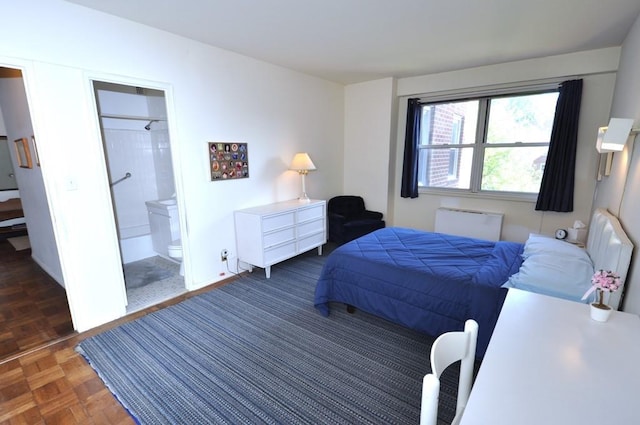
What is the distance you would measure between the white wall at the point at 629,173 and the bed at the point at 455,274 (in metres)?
0.06

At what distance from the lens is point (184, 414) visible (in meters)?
1.70

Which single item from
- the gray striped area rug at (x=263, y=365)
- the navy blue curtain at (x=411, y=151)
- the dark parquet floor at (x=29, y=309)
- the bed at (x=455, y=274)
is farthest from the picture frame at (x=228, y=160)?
the navy blue curtain at (x=411, y=151)

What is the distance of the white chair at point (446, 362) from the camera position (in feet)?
2.78

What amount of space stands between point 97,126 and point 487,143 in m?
4.48

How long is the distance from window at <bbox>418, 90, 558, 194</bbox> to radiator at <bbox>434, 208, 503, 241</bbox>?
39cm

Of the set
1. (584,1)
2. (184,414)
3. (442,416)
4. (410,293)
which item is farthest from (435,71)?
(184,414)

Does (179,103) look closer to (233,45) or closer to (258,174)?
(233,45)

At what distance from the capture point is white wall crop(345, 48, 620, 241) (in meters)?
3.30

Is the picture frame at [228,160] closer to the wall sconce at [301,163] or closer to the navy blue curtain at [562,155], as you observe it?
the wall sconce at [301,163]

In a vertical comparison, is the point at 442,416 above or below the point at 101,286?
below

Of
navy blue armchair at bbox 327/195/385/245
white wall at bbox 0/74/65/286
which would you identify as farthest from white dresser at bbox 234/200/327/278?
white wall at bbox 0/74/65/286

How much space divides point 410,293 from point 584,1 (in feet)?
8.27

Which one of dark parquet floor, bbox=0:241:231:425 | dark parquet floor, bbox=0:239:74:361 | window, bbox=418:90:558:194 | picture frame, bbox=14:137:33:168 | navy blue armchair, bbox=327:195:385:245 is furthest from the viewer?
navy blue armchair, bbox=327:195:385:245

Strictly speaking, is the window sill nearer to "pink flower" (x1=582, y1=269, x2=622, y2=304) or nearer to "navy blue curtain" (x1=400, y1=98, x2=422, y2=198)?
"navy blue curtain" (x1=400, y1=98, x2=422, y2=198)
